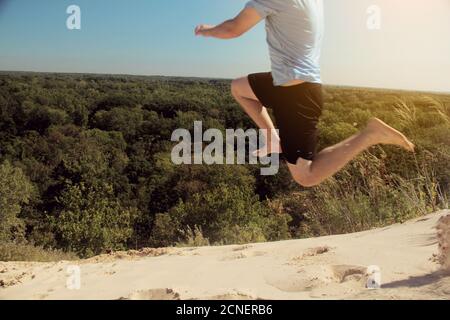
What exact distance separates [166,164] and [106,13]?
479 cm

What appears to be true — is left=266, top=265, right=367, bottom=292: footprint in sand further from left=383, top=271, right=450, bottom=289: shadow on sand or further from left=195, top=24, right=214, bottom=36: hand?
left=195, top=24, right=214, bottom=36: hand

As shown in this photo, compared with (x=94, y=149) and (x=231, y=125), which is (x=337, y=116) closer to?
(x=231, y=125)

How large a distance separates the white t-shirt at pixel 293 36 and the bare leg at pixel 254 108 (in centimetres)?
35

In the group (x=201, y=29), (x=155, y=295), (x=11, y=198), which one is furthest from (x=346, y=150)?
(x=11, y=198)

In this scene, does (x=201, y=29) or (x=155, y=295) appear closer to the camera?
(x=201, y=29)

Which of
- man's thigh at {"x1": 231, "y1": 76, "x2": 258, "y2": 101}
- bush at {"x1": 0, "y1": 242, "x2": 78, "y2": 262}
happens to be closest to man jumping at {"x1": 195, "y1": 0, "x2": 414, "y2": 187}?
man's thigh at {"x1": 231, "y1": 76, "x2": 258, "y2": 101}

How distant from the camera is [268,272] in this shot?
3.52m

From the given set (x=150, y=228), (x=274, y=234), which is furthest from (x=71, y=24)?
(x=150, y=228)

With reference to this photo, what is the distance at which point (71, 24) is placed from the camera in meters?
4.67

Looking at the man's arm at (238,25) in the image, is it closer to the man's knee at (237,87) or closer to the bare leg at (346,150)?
the man's knee at (237,87)

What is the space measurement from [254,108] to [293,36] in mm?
624

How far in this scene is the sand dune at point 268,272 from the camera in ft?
10.1

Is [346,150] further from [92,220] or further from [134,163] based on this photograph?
[134,163]

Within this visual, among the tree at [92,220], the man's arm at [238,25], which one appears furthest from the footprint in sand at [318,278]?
the tree at [92,220]
